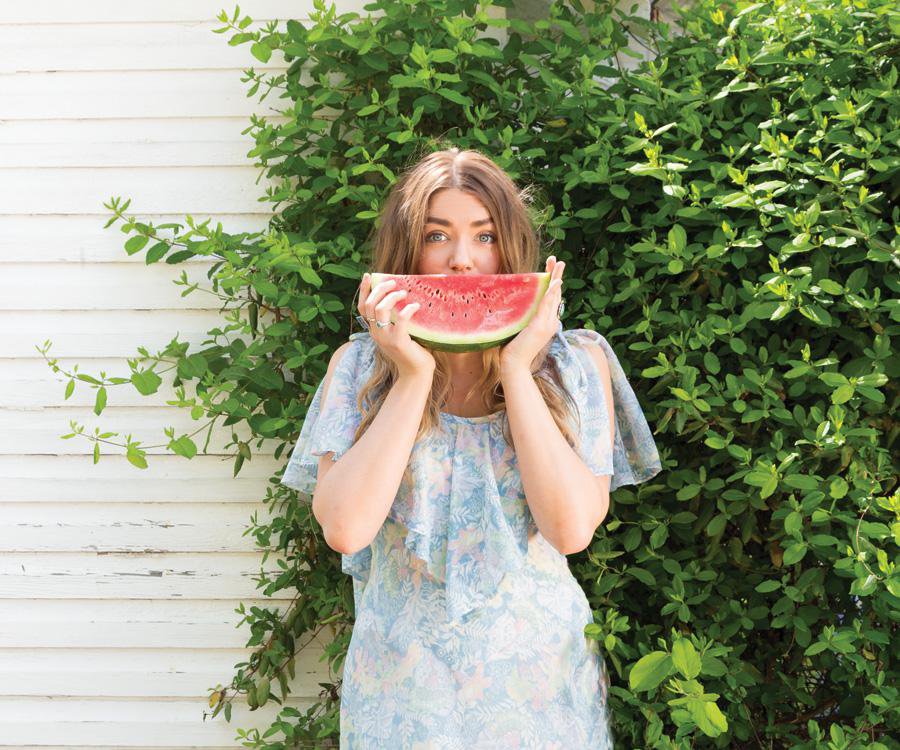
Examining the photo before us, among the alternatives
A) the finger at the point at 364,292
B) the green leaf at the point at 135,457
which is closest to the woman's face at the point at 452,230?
the finger at the point at 364,292

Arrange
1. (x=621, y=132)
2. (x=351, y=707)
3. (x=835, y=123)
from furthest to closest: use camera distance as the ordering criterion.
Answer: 1. (x=621, y=132)
2. (x=835, y=123)
3. (x=351, y=707)

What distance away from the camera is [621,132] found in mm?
3055

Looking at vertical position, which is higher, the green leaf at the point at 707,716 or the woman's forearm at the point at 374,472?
the woman's forearm at the point at 374,472

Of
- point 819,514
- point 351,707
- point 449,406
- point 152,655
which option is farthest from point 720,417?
point 152,655

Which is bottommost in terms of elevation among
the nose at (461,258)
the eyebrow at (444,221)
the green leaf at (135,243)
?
the green leaf at (135,243)

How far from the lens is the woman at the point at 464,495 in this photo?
2.21 meters

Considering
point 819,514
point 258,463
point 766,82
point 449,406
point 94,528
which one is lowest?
point 94,528

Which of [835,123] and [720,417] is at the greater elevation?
[835,123]

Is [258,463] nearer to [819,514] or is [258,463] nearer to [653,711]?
[653,711]

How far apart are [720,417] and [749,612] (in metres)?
0.54

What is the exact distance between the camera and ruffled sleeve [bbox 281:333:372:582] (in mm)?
2352

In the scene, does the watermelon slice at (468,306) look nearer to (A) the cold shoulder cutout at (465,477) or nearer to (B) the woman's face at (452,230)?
(B) the woman's face at (452,230)

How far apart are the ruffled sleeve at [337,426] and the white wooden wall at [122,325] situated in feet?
2.82

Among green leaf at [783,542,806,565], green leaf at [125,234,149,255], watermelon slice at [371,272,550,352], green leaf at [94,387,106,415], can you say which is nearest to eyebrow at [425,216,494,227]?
watermelon slice at [371,272,550,352]
